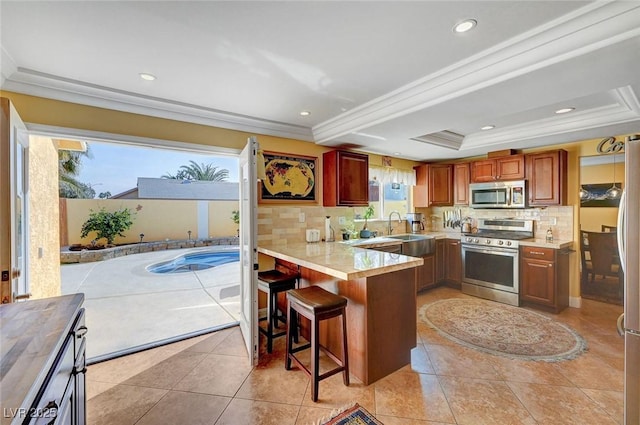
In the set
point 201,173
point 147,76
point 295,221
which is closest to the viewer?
point 147,76

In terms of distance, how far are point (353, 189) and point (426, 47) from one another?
2.26 m

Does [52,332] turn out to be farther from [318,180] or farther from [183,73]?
[318,180]

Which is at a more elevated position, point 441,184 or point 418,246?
point 441,184

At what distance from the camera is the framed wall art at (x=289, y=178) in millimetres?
3467

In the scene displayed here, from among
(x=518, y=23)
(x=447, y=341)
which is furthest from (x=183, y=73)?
(x=447, y=341)

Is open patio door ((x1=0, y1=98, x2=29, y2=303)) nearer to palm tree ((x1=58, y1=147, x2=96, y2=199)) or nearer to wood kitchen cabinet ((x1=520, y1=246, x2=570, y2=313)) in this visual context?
wood kitchen cabinet ((x1=520, y1=246, x2=570, y2=313))

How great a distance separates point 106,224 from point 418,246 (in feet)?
32.2

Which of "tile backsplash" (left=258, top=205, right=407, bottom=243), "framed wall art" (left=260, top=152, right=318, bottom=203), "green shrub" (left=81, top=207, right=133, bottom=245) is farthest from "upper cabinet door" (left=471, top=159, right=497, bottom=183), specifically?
"green shrub" (left=81, top=207, right=133, bottom=245)

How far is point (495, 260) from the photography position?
3.96 metres

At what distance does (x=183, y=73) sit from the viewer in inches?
84.1

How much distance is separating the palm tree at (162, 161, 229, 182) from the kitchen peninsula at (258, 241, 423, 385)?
13.9 m

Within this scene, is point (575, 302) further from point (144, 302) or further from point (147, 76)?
point (144, 302)

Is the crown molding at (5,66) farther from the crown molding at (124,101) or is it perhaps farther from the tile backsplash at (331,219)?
the tile backsplash at (331,219)

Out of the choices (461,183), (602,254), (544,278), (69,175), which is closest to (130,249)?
(69,175)
